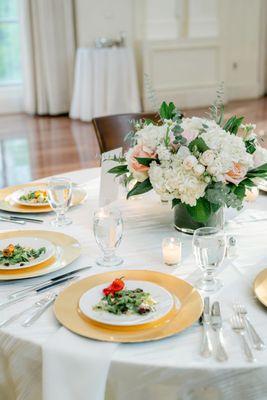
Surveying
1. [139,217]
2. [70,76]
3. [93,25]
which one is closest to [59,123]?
[70,76]

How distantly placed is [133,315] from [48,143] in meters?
4.96

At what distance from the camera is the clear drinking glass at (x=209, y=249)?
1.27m

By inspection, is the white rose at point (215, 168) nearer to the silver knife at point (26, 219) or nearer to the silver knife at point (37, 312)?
the silver knife at point (37, 312)

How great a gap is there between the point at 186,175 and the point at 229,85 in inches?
276

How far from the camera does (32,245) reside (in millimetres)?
1545

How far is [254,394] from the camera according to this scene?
104 cm

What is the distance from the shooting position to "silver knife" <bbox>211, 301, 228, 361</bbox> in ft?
3.39

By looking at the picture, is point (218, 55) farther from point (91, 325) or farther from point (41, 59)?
point (91, 325)

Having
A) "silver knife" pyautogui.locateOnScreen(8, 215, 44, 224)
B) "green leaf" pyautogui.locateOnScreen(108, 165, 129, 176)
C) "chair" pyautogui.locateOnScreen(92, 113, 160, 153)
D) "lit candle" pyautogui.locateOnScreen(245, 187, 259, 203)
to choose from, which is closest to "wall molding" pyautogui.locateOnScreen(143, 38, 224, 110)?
"chair" pyautogui.locateOnScreen(92, 113, 160, 153)

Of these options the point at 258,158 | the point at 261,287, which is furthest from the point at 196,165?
the point at 261,287

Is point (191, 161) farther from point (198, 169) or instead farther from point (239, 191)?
point (239, 191)

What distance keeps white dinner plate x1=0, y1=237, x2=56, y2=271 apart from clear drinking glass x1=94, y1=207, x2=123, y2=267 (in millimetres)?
131

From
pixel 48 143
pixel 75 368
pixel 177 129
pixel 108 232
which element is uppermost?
pixel 177 129

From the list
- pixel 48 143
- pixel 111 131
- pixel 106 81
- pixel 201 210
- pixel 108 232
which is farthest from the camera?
pixel 106 81
